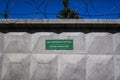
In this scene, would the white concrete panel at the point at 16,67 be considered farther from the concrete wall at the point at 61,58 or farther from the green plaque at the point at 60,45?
the green plaque at the point at 60,45

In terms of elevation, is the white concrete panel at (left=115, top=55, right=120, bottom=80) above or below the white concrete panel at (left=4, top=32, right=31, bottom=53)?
below

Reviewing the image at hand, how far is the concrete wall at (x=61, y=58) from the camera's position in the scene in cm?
736

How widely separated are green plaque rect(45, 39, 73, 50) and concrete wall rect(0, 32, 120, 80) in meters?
0.08

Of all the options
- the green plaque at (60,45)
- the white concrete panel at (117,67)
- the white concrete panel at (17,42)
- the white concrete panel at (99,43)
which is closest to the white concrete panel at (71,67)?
the green plaque at (60,45)

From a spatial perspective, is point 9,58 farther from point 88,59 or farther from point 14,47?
point 88,59

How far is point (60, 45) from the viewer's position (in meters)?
7.49

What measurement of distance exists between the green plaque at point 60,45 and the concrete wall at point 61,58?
0.28 ft

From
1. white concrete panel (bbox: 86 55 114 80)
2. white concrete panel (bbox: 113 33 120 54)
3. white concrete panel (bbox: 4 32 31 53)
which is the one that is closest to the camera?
white concrete panel (bbox: 86 55 114 80)

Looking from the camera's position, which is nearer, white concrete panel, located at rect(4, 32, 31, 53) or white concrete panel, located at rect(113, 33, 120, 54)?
white concrete panel, located at rect(113, 33, 120, 54)

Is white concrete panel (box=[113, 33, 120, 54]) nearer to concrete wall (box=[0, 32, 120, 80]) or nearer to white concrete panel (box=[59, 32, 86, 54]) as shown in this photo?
concrete wall (box=[0, 32, 120, 80])

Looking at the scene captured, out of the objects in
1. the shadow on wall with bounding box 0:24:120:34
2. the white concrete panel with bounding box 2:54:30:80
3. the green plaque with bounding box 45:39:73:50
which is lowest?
the white concrete panel with bounding box 2:54:30:80

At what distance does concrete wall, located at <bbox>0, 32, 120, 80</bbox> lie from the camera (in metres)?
7.36

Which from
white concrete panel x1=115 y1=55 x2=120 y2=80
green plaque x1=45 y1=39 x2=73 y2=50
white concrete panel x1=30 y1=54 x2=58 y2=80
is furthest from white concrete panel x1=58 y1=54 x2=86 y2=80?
white concrete panel x1=115 y1=55 x2=120 y2=80

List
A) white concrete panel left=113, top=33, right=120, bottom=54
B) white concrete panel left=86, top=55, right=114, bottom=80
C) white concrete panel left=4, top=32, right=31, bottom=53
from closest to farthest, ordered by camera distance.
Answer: white concrete panel left=86, top=55, right=114, bottom=80, white concrete panel left=113, top=33, right=120, bottom=54, white concrete panel left=4, top=32, right=31, bottom=53
